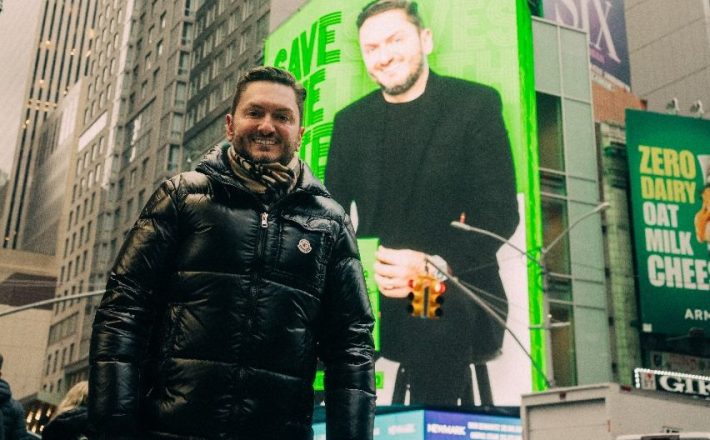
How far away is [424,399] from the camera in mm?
→ 35156

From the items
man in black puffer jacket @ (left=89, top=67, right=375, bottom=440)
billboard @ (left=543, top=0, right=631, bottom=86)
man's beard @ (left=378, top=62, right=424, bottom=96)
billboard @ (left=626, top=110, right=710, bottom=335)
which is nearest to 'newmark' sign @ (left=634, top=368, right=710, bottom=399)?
man in black puffer jacket @ (left=89, top=67, right=375, bottom=440)

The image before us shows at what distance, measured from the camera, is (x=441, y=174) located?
1517 inches

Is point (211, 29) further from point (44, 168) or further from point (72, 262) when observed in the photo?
point (44, 168)

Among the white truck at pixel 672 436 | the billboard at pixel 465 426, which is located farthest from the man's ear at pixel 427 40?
the white truck at pixel 672 436

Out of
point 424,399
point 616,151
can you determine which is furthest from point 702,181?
point 424,399

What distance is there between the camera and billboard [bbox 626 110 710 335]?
121ft

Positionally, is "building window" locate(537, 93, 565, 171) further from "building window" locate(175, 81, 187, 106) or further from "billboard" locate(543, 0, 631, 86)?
"building window" locate(175, 81, 187, 106)

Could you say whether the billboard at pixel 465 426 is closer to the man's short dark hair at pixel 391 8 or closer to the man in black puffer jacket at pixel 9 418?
the man's short dark hair at pixel 391 8

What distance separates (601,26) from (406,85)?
66.6 feet

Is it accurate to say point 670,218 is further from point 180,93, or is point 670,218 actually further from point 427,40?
point 180,93

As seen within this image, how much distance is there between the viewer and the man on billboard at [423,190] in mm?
35531

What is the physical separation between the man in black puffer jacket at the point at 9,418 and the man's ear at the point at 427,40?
33556 mm

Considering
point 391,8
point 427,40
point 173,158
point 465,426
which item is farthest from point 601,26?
point 173,158

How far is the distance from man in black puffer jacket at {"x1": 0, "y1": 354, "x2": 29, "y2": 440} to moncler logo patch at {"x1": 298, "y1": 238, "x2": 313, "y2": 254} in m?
6.05
